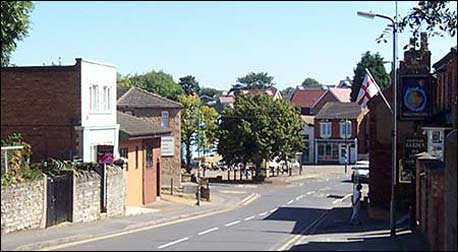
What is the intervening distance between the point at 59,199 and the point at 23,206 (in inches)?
126

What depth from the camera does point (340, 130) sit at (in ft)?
350

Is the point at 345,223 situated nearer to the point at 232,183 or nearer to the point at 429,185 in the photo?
the point at 429,185

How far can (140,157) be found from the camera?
46656 millimetres

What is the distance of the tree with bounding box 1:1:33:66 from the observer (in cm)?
3841

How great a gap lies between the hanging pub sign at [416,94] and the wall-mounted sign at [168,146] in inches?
1145

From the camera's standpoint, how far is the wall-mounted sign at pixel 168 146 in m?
61.5

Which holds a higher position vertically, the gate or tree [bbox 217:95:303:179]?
tree [bbox 217:95:303:179]

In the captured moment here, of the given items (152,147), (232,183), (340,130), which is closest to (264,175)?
(232,183)

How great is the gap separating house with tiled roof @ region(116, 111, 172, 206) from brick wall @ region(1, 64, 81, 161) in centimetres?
550

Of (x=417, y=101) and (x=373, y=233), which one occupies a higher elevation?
(x=417, y=101)

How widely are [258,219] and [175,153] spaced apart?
2353 centimetres

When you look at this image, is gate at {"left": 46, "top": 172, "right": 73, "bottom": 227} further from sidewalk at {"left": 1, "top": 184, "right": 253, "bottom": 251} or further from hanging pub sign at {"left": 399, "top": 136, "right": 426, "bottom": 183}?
hanging pub sign at {"left": 399, "top": 136, "right": 426, "bottom": 183}

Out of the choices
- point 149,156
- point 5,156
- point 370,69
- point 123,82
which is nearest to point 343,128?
point 370,69

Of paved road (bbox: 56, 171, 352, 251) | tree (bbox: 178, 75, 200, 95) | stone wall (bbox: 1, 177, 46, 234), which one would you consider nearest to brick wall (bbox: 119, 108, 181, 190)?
paved road (bbox: 56, 171, 352, 251)
